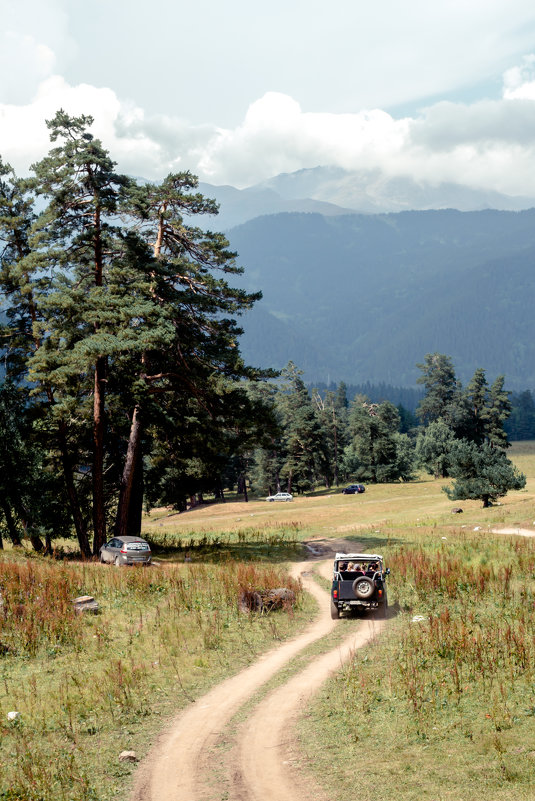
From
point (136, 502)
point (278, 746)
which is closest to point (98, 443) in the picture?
point (136, 502)

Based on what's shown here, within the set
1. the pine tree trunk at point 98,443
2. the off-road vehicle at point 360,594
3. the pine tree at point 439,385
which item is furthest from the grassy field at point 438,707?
the pine tree at point 439,385

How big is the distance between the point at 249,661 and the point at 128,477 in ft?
52.9

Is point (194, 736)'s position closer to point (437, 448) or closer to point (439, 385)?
point (437, 448)

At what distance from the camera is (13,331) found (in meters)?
30.2

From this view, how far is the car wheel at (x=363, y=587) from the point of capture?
717 inches

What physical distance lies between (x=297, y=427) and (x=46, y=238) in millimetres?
71544

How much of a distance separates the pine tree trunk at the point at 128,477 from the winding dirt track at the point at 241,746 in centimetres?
1600

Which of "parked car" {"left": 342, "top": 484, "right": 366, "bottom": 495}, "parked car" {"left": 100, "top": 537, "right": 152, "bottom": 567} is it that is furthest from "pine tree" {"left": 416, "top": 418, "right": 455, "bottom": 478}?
"parked car" {"left": 100, "top": 537, "right": 152, "bottom": 567}

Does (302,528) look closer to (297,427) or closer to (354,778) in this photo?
(354,778)

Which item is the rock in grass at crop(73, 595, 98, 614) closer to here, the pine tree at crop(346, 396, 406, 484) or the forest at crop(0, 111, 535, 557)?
the forest at crop(0, 111, 535, 557)

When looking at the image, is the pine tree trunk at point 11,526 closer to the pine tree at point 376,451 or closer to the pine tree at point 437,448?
the pine tree at point 437,448

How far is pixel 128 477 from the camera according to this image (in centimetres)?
2933

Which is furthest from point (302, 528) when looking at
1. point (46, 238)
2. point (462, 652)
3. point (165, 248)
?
point (462, 652)

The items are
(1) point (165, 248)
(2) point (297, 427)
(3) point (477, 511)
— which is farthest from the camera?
(2) point (297, 427)
